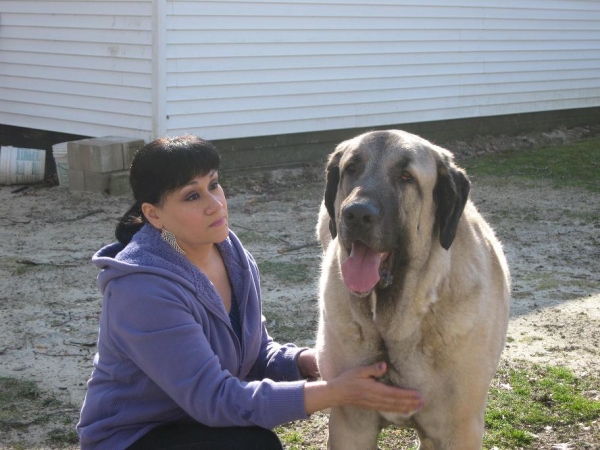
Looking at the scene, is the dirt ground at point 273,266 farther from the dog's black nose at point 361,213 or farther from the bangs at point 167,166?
the dog's black nose at point 361,213

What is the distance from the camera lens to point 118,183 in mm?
9383

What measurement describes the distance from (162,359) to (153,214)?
0.57m

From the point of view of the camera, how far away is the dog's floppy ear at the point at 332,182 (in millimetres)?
3441

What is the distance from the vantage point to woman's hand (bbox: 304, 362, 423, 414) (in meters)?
2.88

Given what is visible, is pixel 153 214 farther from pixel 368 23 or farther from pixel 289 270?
pixel 368 23

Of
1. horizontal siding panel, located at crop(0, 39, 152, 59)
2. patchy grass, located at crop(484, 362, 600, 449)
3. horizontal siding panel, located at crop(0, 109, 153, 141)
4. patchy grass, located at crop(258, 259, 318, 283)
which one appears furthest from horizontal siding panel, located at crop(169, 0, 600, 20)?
patchy grass, located at crop(484, 362, 600, 449)

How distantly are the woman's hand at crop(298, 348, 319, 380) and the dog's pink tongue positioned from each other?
58cm

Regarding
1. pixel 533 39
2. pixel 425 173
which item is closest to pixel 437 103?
pixel 533 39

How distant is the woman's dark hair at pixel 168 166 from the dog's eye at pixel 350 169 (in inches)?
19.8

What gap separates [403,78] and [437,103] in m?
0.82

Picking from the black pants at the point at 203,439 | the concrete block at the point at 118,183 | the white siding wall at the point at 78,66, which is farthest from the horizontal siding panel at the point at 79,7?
the black pants at the point at 203,439

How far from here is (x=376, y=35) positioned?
39.2 ft

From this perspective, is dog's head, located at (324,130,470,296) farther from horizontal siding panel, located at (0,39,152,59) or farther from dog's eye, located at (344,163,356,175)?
horizontal siding panel, located at (0,39,152,59)

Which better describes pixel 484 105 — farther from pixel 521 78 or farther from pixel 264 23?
pixel 264 23
